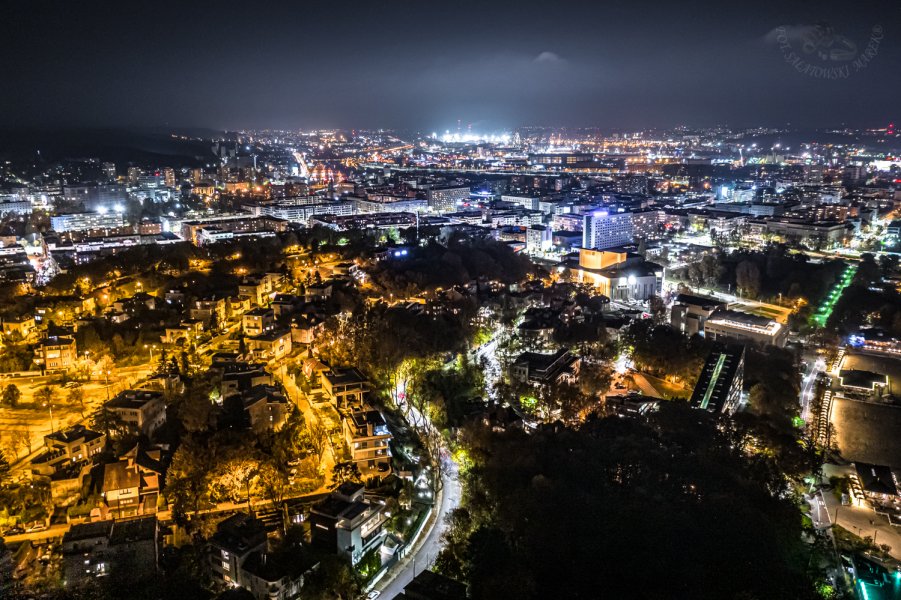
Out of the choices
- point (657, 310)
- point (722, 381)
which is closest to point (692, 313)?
point (657, 310)

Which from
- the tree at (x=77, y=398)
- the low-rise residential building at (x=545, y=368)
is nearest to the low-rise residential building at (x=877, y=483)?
the low-rise residential building at (x=545, y=368)

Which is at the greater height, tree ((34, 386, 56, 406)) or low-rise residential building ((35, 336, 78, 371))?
low-rise residential building ((35, 336, 78, 371))

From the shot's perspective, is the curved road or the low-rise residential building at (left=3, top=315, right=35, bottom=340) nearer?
the curved road

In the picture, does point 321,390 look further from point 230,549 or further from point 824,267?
point 824,267

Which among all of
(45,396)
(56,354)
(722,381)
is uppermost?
(56,354)

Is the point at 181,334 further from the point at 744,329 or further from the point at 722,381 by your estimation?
the point at 744,329

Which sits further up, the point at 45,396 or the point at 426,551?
the point at 45,396

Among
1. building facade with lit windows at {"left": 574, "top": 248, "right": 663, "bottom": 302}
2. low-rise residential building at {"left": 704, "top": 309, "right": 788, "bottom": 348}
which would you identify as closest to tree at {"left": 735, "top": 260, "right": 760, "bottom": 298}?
building facade with lit windows at {"left": 574, "top": 248, "right": 663, "bottom": 302}

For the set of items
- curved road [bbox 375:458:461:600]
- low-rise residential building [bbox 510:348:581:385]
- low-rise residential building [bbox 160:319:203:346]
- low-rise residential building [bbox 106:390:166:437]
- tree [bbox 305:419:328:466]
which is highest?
low-rise residential building [bbox 160:319:203:346]

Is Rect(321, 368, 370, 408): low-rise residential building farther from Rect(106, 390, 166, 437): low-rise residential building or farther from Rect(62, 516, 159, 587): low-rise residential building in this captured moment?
Rect(62, 516, 159, 587): low-rise residential building
